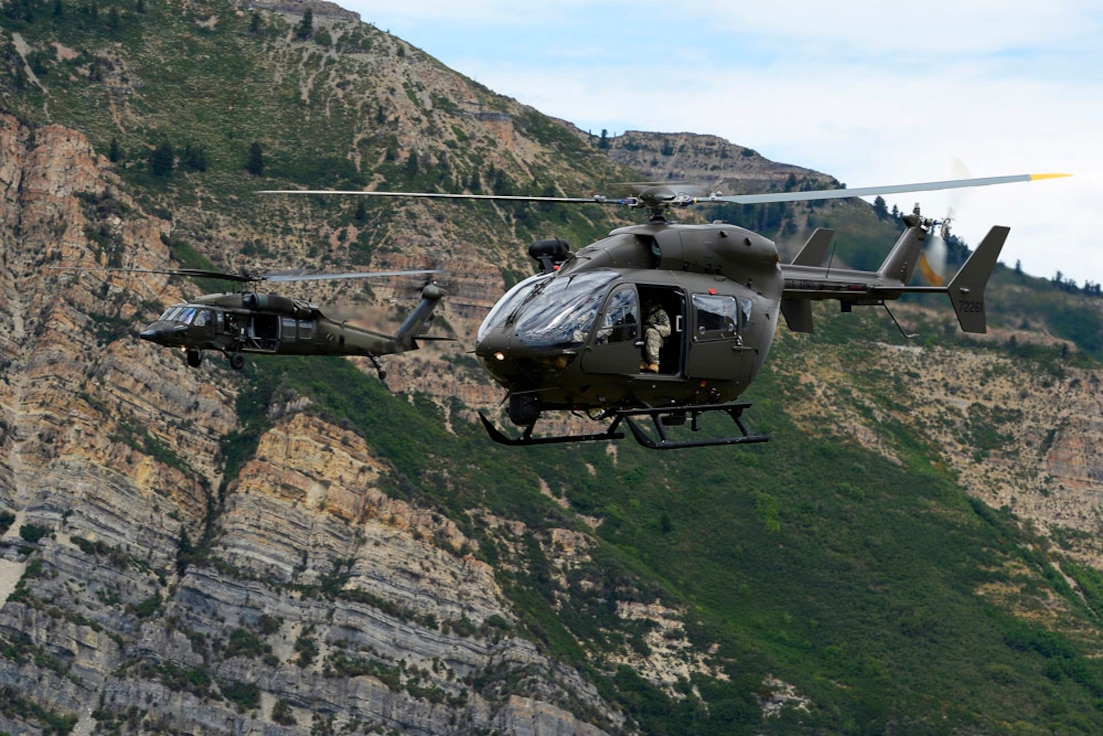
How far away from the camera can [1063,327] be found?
105m

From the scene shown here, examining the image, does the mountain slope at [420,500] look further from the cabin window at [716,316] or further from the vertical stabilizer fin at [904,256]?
the cabin window at [716,316]

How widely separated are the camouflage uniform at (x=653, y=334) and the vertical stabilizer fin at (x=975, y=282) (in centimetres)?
1274

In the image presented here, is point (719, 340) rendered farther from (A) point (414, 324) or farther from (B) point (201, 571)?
(B) point (201, 571)

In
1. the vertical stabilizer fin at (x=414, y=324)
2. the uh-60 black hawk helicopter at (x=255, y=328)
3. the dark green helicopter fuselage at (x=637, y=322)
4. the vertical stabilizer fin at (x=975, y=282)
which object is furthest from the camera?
the vertical stabilizer fin at (x=414, y=324)

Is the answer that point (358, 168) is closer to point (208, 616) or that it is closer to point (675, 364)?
point (208, 616)

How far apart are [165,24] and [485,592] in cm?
7570

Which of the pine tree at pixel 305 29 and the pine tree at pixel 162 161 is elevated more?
the pine tree at pixel 305 29

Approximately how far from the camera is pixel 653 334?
4038cm

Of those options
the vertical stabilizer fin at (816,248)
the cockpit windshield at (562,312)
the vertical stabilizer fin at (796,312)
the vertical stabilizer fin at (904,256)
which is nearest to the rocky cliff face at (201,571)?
the vertical stabilizer fin at (904,256)

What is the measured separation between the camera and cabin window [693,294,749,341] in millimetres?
40906

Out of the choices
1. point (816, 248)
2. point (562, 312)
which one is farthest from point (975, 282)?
point (562, 312)

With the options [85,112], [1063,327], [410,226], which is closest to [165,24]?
[85,112]

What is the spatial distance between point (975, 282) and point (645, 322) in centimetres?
1445

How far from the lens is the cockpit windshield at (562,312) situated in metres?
39.1
